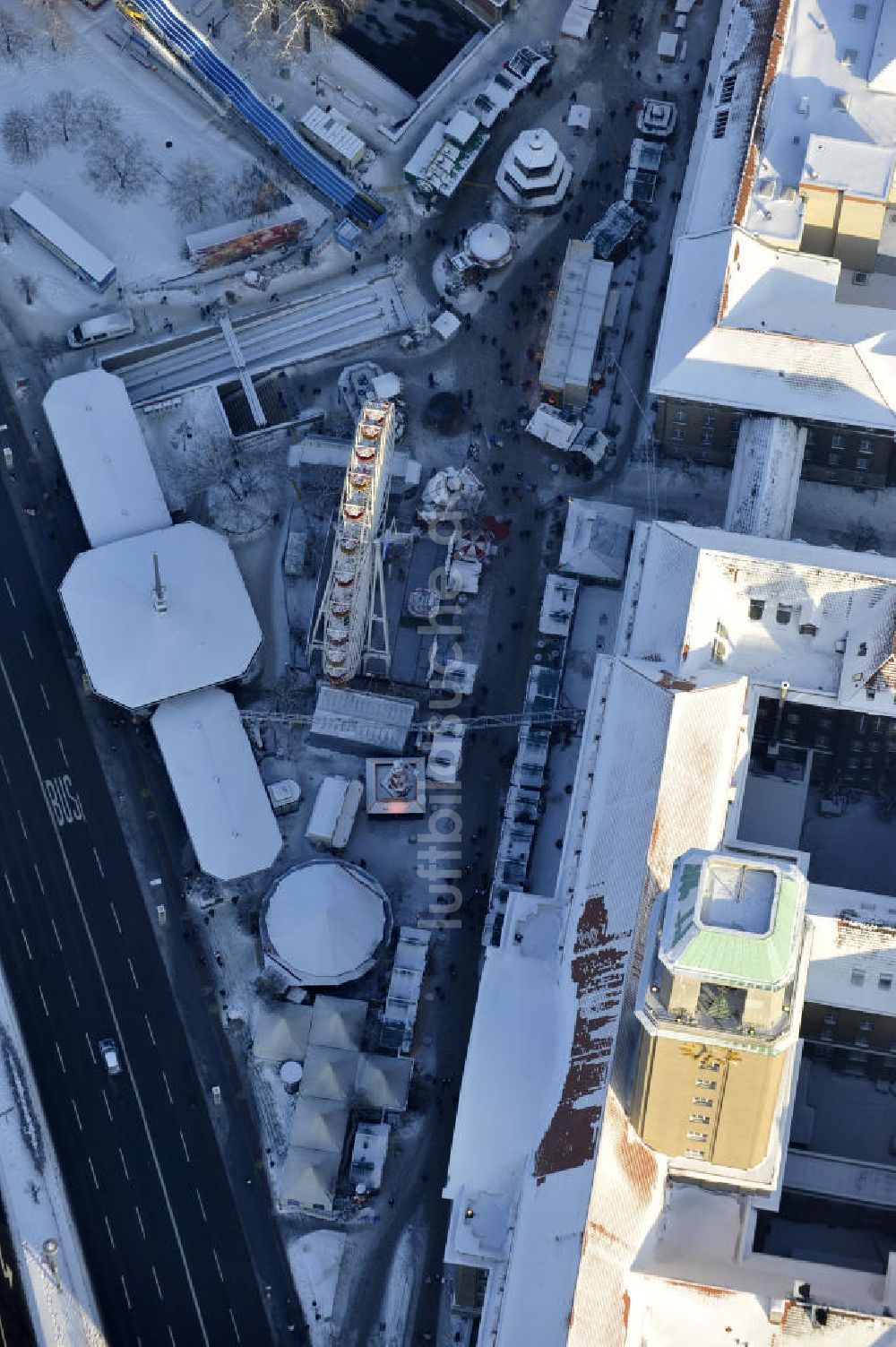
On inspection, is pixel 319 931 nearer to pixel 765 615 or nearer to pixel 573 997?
pixel 573 997

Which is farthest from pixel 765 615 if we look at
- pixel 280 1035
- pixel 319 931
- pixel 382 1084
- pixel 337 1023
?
pixel 280 1035

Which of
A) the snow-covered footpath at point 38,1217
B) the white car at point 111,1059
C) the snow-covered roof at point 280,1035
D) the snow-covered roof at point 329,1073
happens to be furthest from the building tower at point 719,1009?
the snow-covered footpath at point 38,1217

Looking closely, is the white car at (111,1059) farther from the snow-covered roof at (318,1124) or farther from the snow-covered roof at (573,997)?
the snow-covered roof at (573,997)

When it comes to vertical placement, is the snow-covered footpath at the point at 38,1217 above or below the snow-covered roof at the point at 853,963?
below

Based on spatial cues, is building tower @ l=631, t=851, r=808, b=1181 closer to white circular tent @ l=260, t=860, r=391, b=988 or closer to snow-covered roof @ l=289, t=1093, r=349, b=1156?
snow-covered roof @ l=289, t=1093, r=349, b=1156

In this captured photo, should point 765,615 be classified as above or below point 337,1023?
above

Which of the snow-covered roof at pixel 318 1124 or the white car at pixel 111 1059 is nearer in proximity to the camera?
the snow-covered roof at pixel 318 1124
